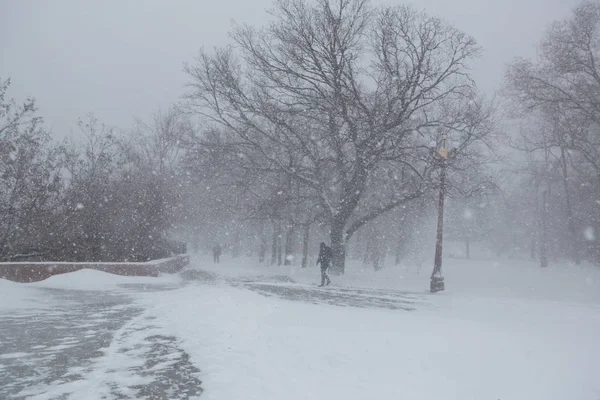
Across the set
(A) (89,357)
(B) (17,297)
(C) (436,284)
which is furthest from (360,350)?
(C) (436,284)

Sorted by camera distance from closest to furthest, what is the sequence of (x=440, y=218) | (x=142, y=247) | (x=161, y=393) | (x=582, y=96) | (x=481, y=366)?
(x=161, y=393) < (x=481, y=366) < (x=440, y=218) < (x=582, y=96) < (x=142, y=247)

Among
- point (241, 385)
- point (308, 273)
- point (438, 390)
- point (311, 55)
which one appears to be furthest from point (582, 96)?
point (241, 385)

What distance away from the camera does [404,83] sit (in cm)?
2061

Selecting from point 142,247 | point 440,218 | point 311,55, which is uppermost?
point 311,55

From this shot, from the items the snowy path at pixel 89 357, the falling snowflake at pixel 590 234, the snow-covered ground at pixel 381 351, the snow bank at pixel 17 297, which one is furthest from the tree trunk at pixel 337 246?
the falling snowflake at pixel 590 234

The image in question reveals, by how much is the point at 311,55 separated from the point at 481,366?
16.6m

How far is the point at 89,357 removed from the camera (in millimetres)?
6508

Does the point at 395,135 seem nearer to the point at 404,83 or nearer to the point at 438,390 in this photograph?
the point at 404,83

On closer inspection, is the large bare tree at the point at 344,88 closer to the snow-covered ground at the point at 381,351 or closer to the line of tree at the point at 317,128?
the line of tree at the point at 317,128

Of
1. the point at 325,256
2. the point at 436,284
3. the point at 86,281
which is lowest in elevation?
the point at 86,281

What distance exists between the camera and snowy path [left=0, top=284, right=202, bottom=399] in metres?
5.19

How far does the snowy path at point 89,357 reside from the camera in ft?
17.0

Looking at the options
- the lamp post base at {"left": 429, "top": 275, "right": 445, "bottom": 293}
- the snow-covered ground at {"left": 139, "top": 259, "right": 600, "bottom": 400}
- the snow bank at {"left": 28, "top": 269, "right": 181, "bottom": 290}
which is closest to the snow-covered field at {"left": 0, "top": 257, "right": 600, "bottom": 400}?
the snow-covered ground at {"left": 139, "top": 259, "right": 600, "bottom": 400}

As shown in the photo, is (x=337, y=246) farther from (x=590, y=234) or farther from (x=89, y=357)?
(x=590, y=234)
